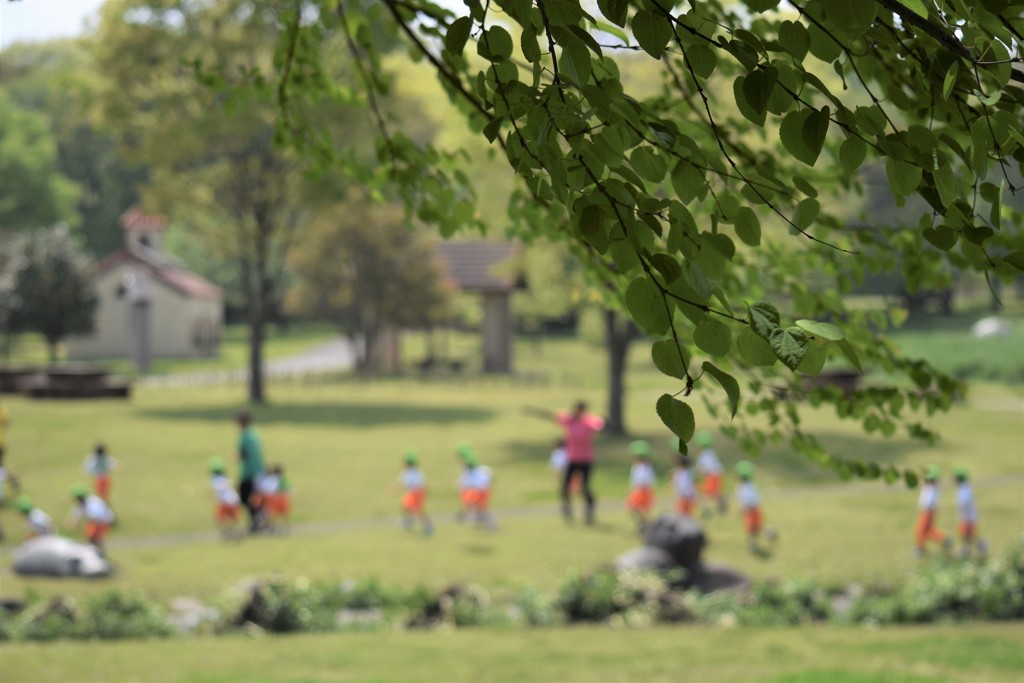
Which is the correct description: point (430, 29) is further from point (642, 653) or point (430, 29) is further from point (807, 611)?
point (807, 611)

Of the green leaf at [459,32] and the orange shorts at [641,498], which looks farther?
the orange shorts at [641,498]

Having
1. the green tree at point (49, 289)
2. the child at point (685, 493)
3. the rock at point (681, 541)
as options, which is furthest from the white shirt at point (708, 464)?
the green tree at point (49, 289)

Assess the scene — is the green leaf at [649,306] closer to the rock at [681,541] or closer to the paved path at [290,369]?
the rock at [681,541]

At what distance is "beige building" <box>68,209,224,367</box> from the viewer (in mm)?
53156

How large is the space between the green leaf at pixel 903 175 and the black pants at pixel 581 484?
47.1ft

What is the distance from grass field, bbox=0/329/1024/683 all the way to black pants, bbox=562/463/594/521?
37 centimetres

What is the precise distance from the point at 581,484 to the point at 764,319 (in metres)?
14.8

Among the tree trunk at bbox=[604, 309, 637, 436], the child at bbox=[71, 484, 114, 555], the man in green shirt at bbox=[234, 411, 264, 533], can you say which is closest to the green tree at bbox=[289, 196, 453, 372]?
the tree trunk at bbox=[604, 309, 637, 436]

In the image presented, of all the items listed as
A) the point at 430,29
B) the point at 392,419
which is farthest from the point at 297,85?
the point at 392,419

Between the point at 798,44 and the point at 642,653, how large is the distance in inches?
303

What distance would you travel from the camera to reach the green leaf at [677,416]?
7.64 ft

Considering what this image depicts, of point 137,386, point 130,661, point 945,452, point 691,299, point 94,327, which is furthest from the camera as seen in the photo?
point 94,327

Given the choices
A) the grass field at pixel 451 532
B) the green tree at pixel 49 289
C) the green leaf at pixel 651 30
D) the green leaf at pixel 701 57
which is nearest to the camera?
the green leaf at pixel 651 30

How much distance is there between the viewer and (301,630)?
11383 mm
